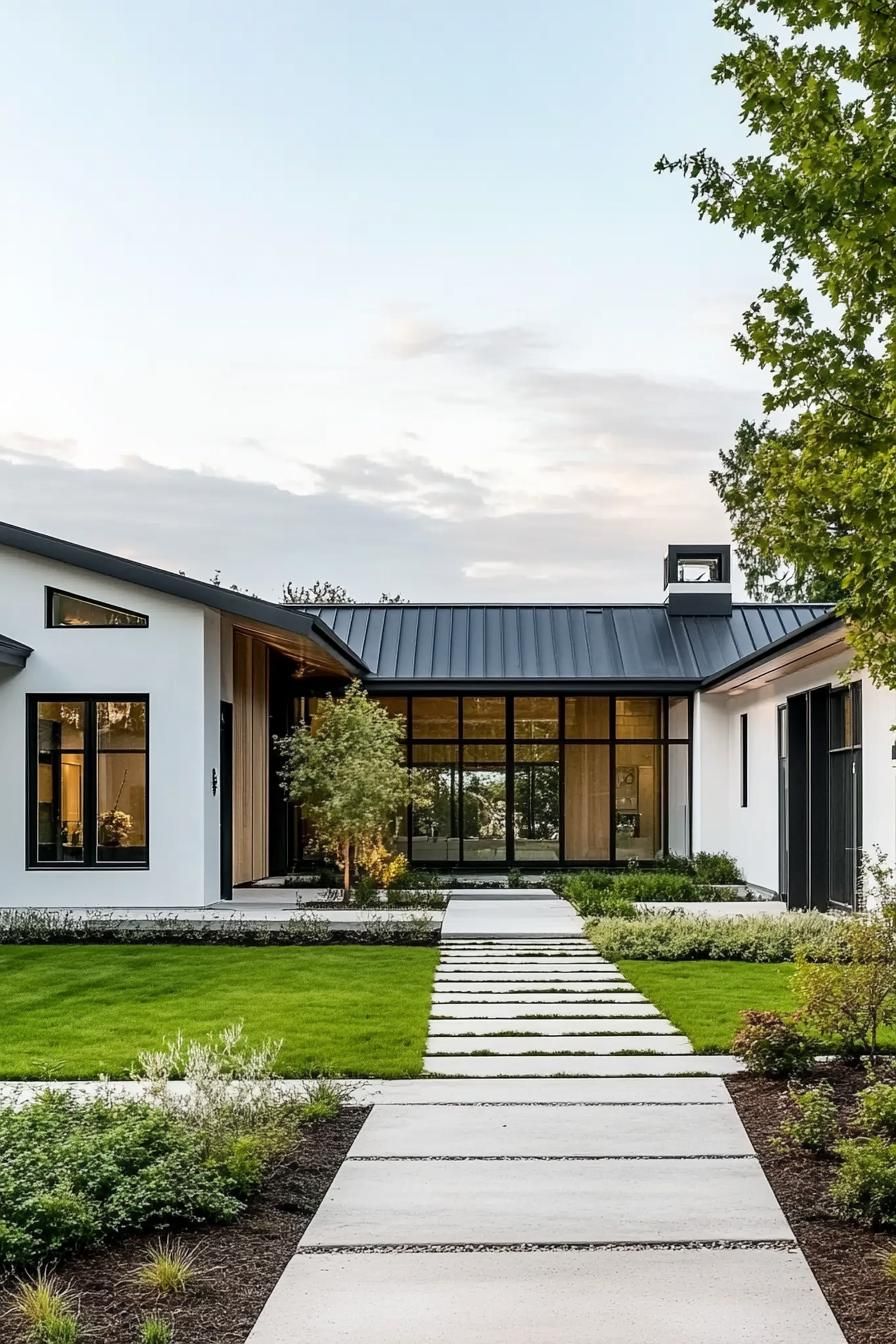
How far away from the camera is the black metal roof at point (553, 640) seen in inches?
860

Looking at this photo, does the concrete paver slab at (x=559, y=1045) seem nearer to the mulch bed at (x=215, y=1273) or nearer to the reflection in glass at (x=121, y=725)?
the mulch bed at (x=215, y=1273)

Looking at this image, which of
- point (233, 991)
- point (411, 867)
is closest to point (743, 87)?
point (233, 991)

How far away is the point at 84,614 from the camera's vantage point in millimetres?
15922

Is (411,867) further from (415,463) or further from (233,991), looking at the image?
(233,991)

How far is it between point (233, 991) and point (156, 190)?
939 cm

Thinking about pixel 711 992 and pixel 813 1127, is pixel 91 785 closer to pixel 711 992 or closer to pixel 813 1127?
pixel 711 992

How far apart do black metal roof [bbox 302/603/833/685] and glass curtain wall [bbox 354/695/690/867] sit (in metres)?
0.82

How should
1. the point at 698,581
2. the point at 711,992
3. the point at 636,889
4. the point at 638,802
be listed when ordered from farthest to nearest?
the point at 698,581 < the point at 638,802 < the point at 636,889 < the point at 711,992

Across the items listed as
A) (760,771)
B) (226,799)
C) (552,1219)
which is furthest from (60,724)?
(552,1219)

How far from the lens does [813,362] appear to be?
15.8ft

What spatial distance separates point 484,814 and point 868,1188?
60.5 feet

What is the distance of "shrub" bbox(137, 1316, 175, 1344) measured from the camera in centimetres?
Result: 339

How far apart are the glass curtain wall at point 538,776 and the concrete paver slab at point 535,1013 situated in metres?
13.7

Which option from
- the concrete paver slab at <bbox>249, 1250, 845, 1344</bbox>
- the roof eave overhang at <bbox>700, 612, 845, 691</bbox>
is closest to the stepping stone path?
the concrete paver slab at <bbox>249, 1250, 845, 1344</bbox>
